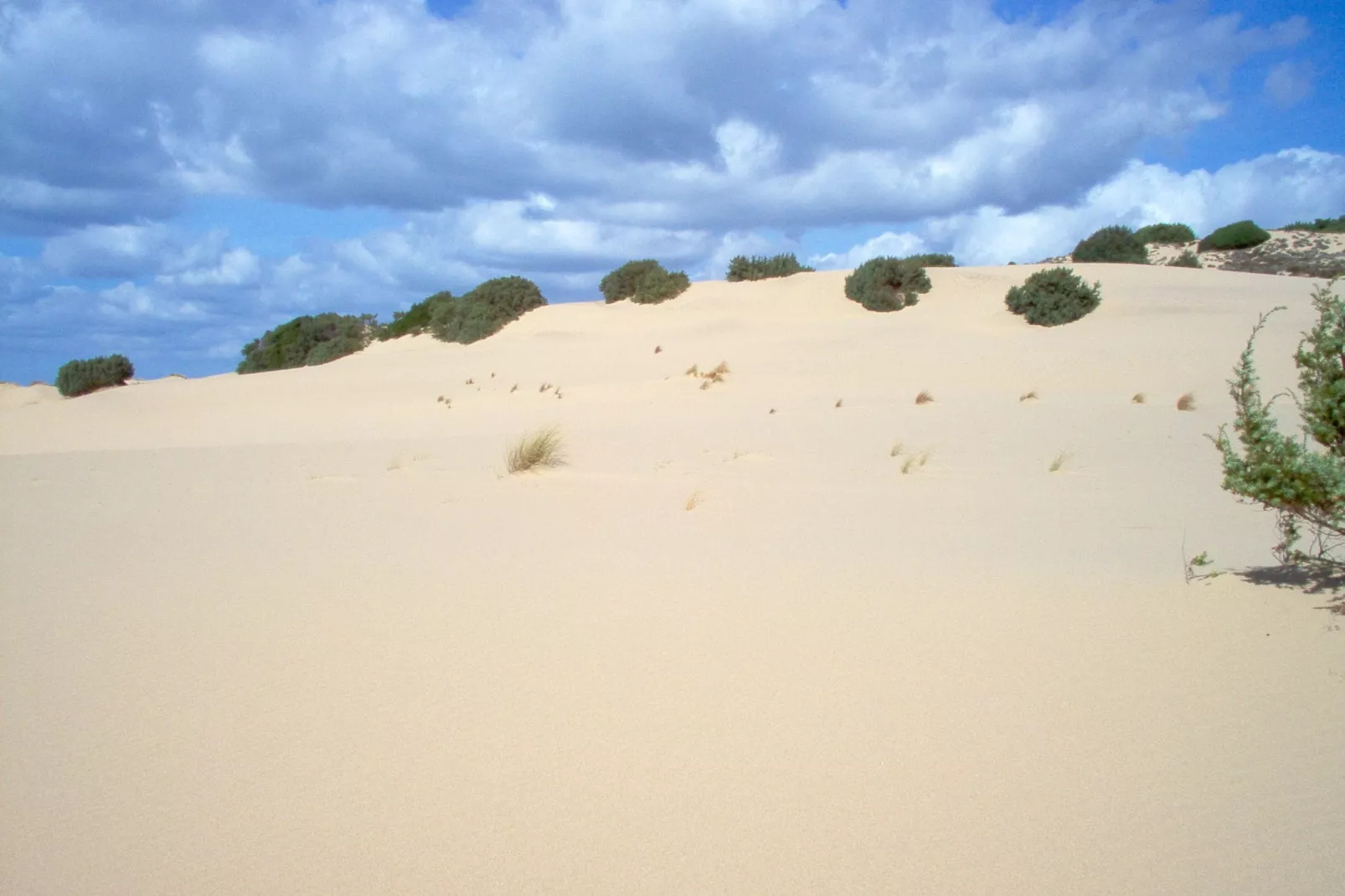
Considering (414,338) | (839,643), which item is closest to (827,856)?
(839,643)

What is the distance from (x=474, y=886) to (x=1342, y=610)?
3.71m

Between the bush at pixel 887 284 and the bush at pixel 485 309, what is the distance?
10117 mm

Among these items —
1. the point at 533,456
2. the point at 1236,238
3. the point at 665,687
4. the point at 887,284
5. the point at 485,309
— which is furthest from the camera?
the point at 1236,238

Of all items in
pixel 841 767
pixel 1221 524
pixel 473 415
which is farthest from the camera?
pixel 473 415

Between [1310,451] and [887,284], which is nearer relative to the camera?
[1310,451]

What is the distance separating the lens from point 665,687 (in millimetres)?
3406

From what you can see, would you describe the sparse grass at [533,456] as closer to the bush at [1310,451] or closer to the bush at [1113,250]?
the bush at [1310,451]

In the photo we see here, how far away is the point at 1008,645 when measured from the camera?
148 inches

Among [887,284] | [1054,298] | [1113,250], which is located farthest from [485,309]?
[1113,250]

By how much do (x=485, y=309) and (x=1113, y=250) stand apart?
25.2 meters

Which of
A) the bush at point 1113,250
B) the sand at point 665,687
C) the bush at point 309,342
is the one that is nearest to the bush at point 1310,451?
the sand at point 665,687

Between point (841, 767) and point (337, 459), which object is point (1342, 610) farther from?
point (337, 459)

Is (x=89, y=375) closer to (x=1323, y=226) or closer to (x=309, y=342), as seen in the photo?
(x=309, y=342)

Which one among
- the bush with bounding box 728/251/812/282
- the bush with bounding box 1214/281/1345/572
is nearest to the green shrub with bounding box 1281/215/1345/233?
the bush with bounding box 728/251/812/282
